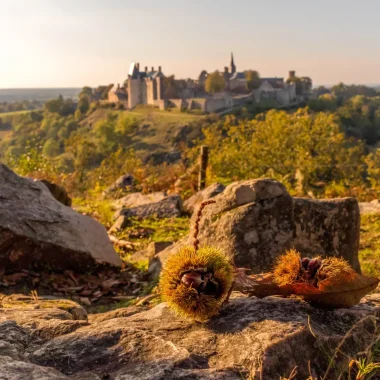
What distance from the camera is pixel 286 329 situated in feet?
7.72

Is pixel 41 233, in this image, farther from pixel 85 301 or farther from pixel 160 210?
pixel 160 210

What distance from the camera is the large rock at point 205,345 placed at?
212 cm

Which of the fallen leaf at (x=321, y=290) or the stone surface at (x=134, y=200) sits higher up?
the fallen leaf at (x=321, y=290)

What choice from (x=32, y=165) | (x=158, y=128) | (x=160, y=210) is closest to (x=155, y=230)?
(x=160, y=210)

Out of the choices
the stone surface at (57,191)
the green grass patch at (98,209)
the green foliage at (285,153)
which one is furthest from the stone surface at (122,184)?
the stone surface at (57,191)

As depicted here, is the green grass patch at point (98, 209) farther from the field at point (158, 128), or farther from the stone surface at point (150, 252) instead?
the field at point (158, 128)

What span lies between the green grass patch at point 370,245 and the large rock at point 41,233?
3.96m

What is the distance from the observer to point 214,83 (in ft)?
400

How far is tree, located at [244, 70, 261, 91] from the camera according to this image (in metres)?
130

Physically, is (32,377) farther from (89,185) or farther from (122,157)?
(122,157)

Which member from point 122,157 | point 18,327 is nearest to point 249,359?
point 18,327

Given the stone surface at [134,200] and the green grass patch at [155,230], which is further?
the stone surface at [134,200]

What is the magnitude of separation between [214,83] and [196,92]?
5.13 metres

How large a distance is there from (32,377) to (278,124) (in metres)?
24.4
